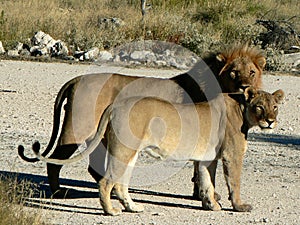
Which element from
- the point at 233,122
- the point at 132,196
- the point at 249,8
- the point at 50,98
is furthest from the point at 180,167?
the point at 249,8

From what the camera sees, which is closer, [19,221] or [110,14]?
[19,221]

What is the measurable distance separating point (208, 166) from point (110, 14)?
2002 centimetres

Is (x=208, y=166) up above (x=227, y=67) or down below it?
below

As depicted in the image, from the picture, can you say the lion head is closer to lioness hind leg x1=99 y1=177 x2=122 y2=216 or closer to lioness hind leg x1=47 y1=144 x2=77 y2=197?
lioness hind leg x1=47 y1=144 x2=77 y2=197

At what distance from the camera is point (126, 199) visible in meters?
8.70

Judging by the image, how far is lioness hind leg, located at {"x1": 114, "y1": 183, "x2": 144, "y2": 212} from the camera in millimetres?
8588

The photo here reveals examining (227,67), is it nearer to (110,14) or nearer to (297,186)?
(297,186)

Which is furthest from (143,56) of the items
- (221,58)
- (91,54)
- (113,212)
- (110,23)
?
(113,212)

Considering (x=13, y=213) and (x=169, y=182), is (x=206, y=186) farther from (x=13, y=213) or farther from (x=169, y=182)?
(x=13, y=213)

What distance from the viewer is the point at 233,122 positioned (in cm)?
897

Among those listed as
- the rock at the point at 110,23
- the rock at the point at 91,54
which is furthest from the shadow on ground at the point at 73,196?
the rock at the point at 110,23

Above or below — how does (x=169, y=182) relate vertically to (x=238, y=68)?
below

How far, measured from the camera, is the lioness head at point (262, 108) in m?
8.69

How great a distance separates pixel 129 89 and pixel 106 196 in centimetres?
146
